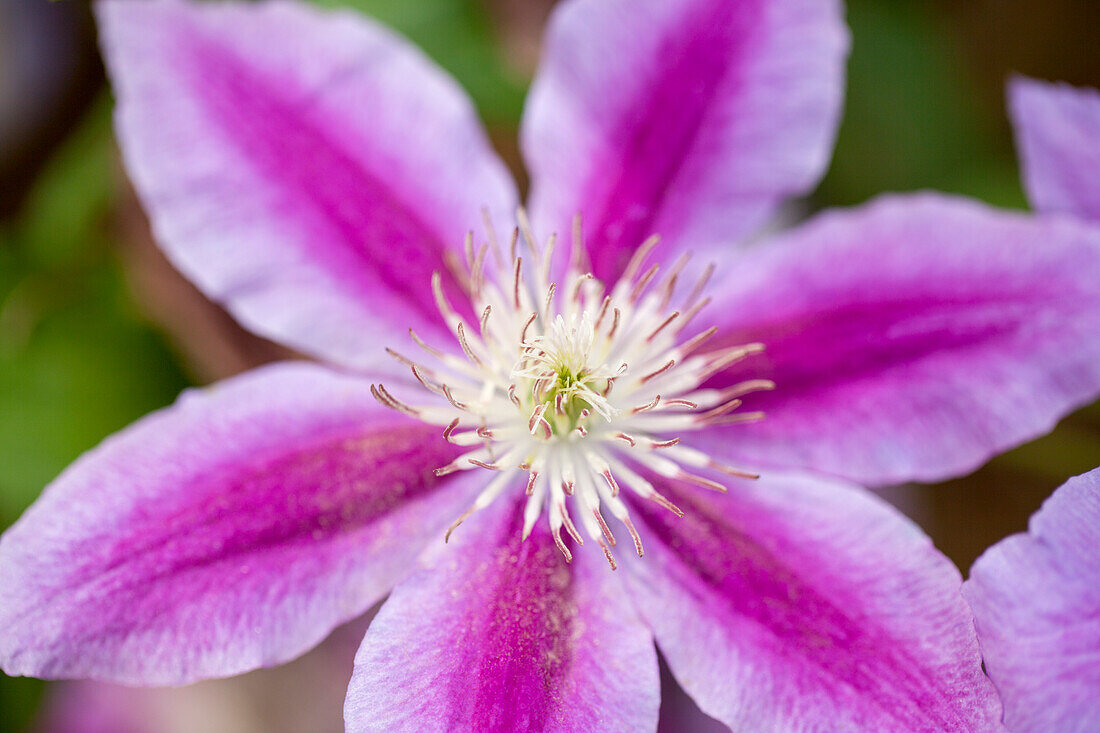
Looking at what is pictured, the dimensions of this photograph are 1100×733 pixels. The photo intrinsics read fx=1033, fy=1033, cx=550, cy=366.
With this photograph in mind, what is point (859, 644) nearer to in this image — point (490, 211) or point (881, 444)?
point (881, 444)

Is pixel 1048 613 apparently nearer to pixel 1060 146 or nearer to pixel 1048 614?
pixel 1048 614

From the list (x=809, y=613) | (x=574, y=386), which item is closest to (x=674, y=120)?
(x=574, y=386)

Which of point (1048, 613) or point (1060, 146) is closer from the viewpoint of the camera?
point (1048, 613)

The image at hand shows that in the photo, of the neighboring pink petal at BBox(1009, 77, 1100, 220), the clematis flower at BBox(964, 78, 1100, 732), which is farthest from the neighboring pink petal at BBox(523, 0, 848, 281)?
the clematis flower at BBox(964, 78, 1100, 732)

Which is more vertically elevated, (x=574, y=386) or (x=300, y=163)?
(x=300, y=163)

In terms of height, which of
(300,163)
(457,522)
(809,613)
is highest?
(300,163)

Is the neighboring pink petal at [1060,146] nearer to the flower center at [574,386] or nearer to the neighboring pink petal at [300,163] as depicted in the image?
the flower center at [574,386]

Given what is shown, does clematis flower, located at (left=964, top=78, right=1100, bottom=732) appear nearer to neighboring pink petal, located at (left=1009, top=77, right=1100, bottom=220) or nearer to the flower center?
the flower center
